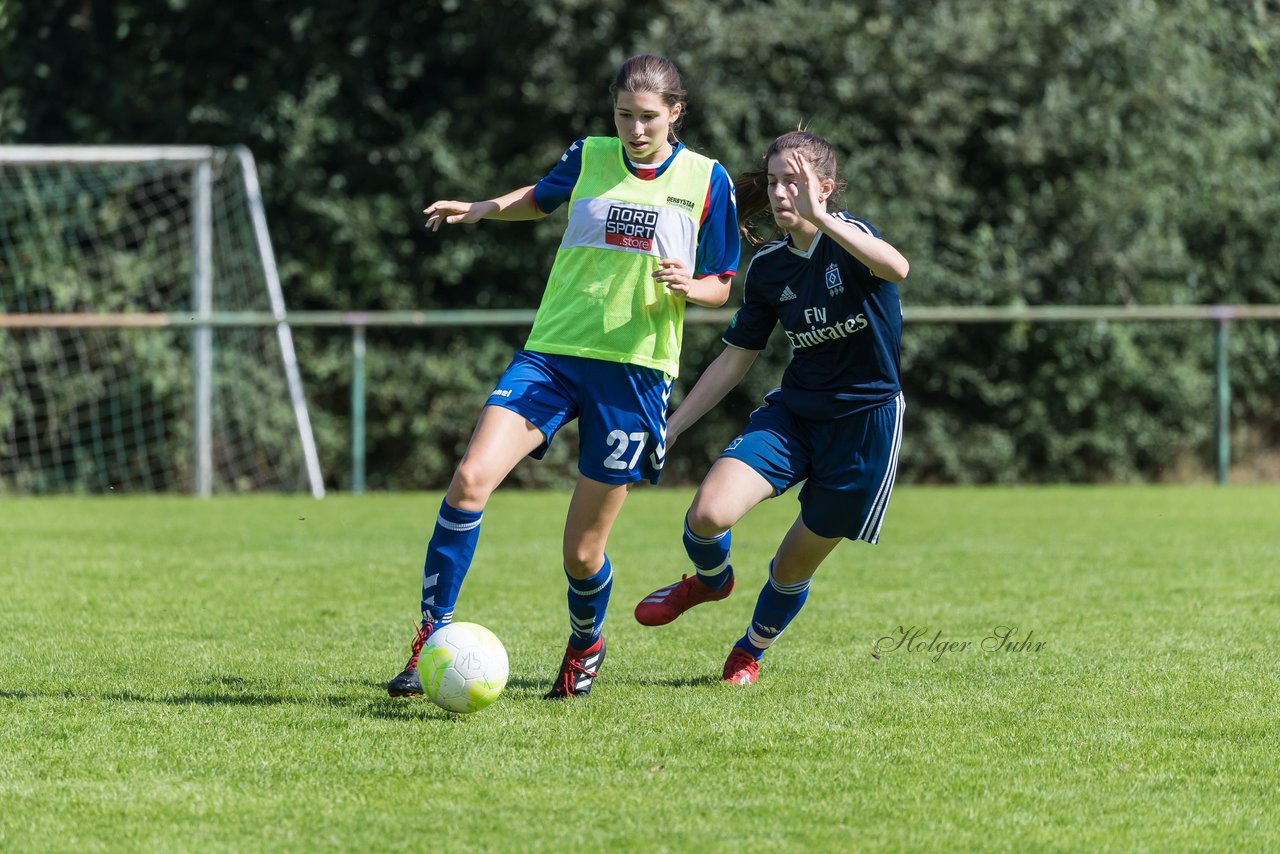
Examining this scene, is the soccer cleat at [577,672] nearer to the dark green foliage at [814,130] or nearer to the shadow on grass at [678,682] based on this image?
the shadow on grass at [678,682]

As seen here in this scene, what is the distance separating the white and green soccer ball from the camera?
4.57 metres

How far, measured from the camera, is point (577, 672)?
16.6ft

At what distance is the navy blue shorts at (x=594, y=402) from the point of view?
16.0 ft

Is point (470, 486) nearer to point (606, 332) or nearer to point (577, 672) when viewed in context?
point (606, 332)

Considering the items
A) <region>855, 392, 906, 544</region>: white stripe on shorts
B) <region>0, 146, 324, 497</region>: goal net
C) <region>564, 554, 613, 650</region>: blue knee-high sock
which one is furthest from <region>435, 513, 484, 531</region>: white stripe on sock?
<region>0, 146, 324, 497</region>: goal net

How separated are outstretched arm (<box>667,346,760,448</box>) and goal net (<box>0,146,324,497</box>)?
27.4ft

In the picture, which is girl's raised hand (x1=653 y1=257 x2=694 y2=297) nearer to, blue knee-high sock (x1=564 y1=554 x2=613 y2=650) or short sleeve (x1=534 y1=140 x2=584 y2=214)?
short sleeve (x1=534 y1=140 x2=584 y2=214)

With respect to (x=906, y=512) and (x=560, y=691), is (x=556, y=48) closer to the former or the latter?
(x=906, y=512)

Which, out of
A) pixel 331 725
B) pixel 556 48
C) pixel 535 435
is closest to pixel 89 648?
pixel 331 725

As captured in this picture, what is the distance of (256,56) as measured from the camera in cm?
1548

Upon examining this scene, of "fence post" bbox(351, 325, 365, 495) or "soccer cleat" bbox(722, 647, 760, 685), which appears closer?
"soccer cleat" bbox(722, 647, 760, 685)

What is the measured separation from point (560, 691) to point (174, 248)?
10452 millimetres

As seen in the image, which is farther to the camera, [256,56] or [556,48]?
[256,56]

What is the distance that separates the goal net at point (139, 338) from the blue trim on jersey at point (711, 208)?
852 cm
